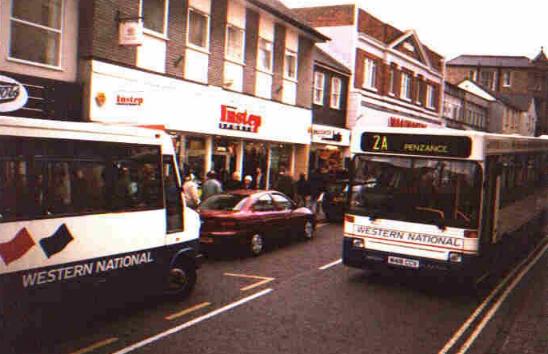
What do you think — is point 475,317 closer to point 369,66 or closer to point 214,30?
point 214,30

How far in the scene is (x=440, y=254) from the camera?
373 inches

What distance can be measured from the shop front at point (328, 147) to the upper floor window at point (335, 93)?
55.8 inches

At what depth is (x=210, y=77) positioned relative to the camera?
1980 centimetres

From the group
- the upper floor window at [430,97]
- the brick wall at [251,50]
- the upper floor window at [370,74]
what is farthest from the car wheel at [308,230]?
the upper floor window at [430,97]

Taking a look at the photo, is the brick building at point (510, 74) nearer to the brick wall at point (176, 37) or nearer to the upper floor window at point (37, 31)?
the brick wall at point (176, 37)

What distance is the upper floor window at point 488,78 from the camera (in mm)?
87625

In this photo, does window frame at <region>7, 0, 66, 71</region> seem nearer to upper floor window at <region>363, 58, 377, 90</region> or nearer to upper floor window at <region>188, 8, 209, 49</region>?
upper floor window at <region>188, 8, 209, 49</region>

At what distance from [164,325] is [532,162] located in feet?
35.4

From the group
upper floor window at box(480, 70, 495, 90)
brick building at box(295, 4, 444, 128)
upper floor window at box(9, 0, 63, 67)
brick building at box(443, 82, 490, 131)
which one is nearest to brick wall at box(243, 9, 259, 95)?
upper floor window at box(9, 0, 63, 67)

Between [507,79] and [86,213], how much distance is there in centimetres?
9075

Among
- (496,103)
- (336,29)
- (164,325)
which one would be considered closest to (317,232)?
(164,325)

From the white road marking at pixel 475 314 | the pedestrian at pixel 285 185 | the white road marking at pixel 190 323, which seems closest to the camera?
the white road marking at pixel 190 323

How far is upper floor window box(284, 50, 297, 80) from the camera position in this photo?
2486 cm

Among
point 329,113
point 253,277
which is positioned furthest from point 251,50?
point 253,277
